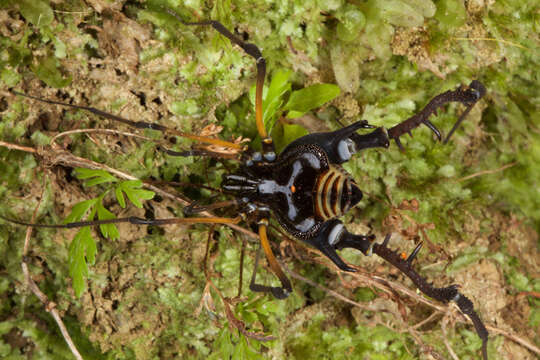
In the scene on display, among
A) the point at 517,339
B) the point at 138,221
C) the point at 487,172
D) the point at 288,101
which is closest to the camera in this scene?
the point at 138,221

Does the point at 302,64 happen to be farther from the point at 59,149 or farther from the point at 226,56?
the point at 59,149

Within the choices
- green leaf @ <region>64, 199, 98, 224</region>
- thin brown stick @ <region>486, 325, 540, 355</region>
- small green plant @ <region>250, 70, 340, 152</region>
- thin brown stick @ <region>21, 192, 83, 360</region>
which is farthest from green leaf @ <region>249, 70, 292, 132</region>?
thin brown stick @ <region>486, 325, 540, 355</region>

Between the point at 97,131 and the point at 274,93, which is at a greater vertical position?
the point at 274,93

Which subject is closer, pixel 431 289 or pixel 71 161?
pixel 431 289

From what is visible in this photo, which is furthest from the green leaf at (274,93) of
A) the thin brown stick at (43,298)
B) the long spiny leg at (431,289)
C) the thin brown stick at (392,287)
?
the thin brown stick at (43,298)

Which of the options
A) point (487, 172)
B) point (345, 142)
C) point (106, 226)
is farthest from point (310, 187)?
point (487, 172)

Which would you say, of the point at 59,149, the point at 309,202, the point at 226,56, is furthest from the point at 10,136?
the point at 309,202

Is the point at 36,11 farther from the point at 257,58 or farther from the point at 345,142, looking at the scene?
the point at 345,142
